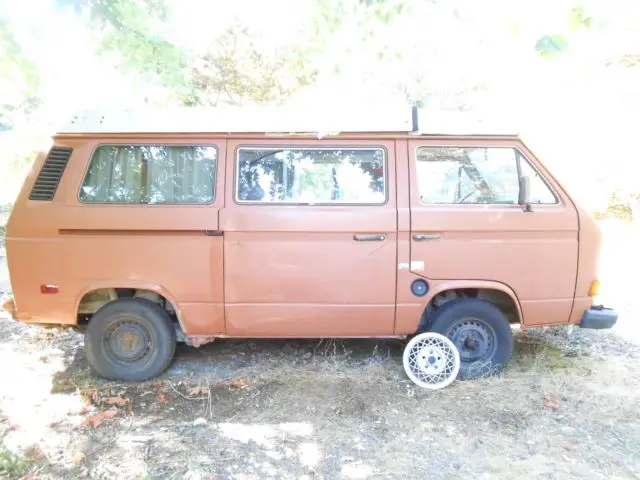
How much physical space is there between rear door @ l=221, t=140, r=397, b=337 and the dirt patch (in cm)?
57

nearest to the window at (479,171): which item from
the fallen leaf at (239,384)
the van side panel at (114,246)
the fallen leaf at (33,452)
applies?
the van side panel at (114,246)

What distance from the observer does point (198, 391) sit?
4.08 meters

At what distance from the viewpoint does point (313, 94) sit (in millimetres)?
10719

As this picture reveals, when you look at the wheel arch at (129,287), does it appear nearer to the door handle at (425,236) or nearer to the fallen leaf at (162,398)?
the fallen leaf at (162,398)

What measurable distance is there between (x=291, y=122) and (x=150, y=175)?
4.04 feet

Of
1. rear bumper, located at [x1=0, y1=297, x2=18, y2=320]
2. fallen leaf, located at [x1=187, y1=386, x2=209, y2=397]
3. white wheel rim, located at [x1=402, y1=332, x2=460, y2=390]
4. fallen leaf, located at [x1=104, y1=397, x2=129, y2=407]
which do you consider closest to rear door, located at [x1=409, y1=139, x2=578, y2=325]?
white wheel rim, located at [x1=402, y1=332, x2=460, y2=390]

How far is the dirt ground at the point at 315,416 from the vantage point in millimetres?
3123

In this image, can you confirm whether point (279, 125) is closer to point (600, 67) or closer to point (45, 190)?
point (45, 190)

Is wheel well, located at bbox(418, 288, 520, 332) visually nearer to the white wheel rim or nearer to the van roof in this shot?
the white wheel rim

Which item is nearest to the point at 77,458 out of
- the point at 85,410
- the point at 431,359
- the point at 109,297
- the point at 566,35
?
the point at 85,410

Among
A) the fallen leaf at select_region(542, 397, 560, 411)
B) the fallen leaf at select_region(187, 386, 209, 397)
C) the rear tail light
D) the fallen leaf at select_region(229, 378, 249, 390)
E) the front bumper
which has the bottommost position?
the fallen leaf at select_region(542, 397, 560, 411)

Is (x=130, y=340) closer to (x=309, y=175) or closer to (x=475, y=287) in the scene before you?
(x=309, y=175)

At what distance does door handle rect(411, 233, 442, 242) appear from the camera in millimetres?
4055

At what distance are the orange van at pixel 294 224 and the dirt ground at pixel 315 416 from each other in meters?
0.51
